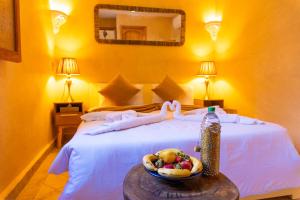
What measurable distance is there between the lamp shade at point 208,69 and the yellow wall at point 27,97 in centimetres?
253

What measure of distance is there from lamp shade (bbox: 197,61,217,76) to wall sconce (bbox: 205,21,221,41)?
1.84ft

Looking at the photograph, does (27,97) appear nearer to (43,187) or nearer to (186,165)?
(43,187)

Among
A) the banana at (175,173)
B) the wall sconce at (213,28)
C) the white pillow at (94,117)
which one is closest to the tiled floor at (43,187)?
the white pillow at (94,117)

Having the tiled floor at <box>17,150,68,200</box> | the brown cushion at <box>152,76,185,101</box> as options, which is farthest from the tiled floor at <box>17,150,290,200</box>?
the brown cushion at <box>152,76,185,101</box>

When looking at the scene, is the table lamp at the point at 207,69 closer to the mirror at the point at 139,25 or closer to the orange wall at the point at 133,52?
the orange wall at the point at 133,52

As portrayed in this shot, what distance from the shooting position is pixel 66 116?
128 inches

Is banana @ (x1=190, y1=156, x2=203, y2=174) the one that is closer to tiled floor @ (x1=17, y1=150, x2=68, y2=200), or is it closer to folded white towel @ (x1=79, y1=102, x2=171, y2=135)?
folded white towel @ (x1=79, y1=102, x2=171, y2=135)

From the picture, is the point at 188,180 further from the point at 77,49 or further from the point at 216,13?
the point at 216,13

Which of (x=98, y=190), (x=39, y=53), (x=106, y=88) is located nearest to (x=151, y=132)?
(x=98, y=190)

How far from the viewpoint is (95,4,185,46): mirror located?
3.76m

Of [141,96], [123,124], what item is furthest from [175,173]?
[141,96]

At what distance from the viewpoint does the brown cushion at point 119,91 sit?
3320mm

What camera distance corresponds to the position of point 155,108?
9.89 feet

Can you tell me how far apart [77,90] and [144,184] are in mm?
3056
